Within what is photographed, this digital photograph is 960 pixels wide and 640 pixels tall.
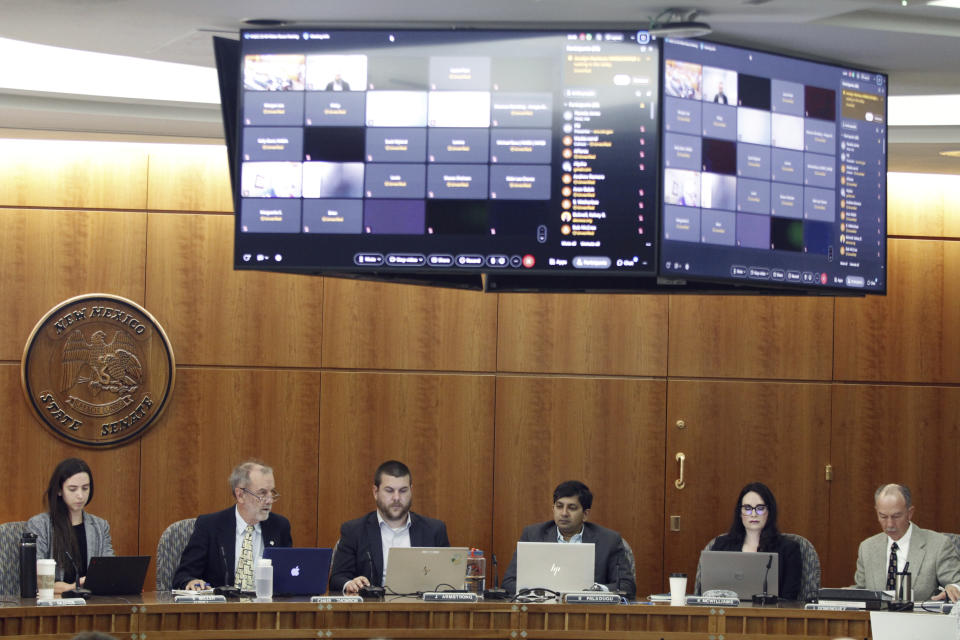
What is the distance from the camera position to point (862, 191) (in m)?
5.84

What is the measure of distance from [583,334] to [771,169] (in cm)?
274

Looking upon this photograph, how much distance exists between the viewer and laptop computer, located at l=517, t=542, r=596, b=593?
6379 mm

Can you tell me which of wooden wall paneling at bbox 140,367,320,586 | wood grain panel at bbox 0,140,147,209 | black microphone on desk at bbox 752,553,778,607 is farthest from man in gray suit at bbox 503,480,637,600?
wood grain panel at bbox 0,140,147,209

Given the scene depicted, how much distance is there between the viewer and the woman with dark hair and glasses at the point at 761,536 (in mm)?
7047

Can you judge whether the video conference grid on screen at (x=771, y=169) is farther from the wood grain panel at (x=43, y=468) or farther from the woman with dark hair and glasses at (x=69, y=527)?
the wood grain panel at (x=43, y=468)

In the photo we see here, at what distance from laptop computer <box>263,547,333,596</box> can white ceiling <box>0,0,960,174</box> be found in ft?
7.60

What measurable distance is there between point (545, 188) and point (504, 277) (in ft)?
2.21

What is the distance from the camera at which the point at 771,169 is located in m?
5.68

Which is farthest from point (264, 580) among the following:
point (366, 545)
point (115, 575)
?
point (366, 545)

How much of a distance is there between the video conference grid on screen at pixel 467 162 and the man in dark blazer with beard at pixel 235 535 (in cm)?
174

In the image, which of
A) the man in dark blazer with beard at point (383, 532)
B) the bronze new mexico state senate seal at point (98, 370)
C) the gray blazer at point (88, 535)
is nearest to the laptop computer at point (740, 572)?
the man in dark blazer with beard at point (383, 532)

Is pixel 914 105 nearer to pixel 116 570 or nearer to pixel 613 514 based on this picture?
pixel 613 514

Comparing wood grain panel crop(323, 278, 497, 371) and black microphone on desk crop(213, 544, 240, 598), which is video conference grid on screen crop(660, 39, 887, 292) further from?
wood grain panel crop(323, 278, 497, 371)

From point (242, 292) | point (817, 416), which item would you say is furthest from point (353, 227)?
point (817, 416)
